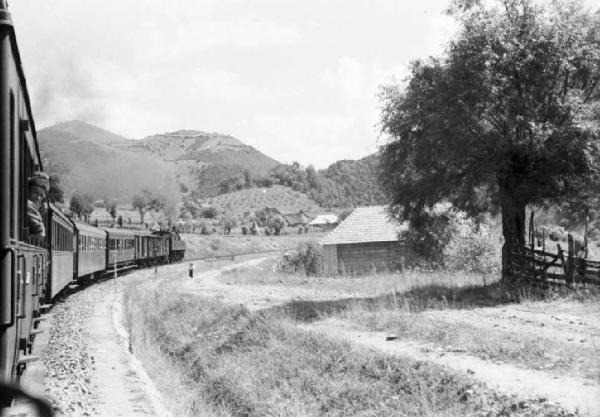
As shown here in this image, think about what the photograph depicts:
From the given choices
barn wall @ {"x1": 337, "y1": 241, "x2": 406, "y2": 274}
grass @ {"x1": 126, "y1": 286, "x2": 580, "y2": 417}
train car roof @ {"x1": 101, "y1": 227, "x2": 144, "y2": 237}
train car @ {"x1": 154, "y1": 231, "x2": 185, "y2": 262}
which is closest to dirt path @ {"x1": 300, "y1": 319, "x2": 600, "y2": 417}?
grass @ {"x1": 126, "y1": 286, "x2": 580, "y2": 417}

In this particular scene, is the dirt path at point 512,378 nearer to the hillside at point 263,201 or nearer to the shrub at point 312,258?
the shrub at point 312,258

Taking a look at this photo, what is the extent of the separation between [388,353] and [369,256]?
33.0 metres

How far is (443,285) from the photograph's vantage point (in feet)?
78.4

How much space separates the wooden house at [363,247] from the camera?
45.0m

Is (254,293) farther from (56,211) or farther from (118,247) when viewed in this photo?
(56,211)

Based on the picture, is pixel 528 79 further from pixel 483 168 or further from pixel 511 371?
pixel 511 371

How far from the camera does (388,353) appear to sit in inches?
507

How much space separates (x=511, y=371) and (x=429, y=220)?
12.0 m

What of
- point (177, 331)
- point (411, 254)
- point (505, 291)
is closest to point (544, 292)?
point (505, 291)

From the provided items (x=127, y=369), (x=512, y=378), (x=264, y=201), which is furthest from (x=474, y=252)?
(x=264, y=201)

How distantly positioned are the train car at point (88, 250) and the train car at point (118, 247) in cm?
96

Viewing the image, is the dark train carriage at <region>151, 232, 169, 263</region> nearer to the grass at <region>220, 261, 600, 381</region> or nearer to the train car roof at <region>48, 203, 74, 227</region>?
the grass at <region>220, 261, 600, 381</region>

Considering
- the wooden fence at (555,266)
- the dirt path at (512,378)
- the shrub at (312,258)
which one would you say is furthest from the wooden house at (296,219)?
the dirt path at (512,378)

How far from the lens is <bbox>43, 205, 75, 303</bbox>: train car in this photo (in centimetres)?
1450
